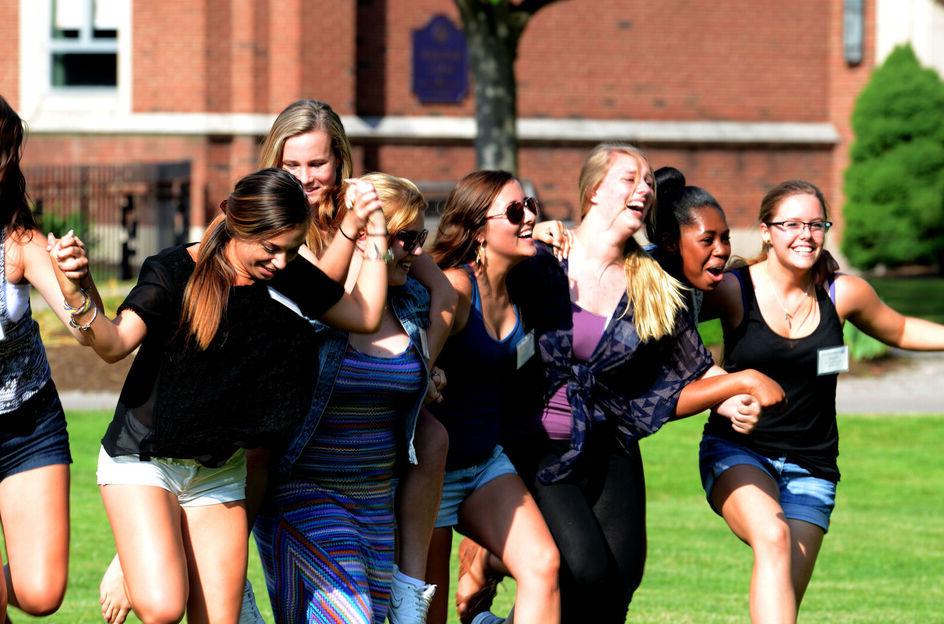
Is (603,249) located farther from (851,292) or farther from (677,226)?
(851,292)

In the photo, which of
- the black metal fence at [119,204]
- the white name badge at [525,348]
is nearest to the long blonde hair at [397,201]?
the white name badge at [525,348]

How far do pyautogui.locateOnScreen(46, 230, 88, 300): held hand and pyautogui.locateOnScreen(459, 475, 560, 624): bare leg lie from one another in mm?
1689

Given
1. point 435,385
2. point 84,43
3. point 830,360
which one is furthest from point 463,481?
point 84,43

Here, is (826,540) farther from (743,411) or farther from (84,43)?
(84,43)

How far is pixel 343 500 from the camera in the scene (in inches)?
200

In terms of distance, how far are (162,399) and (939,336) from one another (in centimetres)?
311

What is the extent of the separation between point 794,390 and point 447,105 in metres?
20.2

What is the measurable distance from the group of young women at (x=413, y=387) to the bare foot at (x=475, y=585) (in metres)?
0.10

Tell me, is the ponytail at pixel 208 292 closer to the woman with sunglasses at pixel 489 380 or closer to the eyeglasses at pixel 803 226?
the woman with sunglasses at pixel 489 380

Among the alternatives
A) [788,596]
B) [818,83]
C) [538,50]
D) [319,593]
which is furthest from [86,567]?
[818,83]

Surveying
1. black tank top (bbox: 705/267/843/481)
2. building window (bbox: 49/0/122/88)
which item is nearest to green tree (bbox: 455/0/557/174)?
building window (bbox: 49/0/122/88)

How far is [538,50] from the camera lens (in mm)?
26047

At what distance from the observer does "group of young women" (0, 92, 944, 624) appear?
15.6 feet

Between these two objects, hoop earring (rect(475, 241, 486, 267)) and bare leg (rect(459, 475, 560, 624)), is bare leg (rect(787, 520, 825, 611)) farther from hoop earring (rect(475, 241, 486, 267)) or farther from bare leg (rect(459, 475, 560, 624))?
hoop earring (rect(475, 241, 486, 267))
